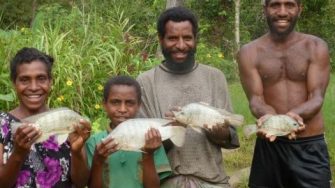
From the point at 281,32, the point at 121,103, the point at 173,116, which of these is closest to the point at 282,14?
the point at 281,32

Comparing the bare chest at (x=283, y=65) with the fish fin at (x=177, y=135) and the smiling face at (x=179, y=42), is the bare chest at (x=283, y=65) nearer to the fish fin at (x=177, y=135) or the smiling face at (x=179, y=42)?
the smiling face at (x=179, y=42)

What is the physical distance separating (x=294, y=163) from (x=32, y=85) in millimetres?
2033

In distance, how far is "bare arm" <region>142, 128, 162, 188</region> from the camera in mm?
3895

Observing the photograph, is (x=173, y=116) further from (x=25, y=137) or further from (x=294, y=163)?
(x=294, y=163)

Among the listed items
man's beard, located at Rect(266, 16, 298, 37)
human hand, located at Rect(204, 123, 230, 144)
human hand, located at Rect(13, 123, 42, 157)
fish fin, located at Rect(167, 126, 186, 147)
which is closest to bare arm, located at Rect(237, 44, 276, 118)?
man's beard, located at Rect(266, 16, 298, 37)

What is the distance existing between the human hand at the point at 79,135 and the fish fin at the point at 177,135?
516 millimetres

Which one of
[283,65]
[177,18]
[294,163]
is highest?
[177,18]

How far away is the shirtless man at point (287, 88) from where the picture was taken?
4711 mm

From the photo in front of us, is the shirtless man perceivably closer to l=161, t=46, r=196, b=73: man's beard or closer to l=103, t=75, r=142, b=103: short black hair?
l=161, t=46, r=196, b=73: man's beard

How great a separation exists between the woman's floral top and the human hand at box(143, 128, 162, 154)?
495 millimetres

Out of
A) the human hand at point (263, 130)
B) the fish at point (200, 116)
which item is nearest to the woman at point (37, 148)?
the fish at point (200, 116)

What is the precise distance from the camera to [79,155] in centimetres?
389

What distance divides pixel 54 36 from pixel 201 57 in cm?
364

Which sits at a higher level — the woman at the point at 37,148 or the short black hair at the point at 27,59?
the short black hair at the point at 27,59
